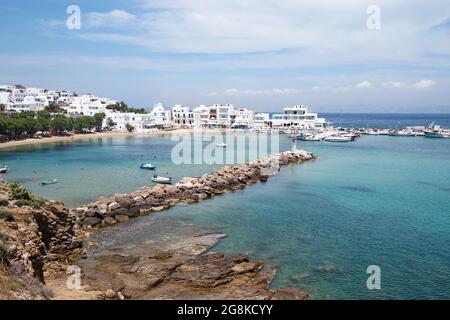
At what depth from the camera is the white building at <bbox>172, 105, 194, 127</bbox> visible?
450 feet

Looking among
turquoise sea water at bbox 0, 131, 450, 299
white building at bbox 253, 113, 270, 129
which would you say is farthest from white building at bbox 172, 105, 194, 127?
turquoise sea water at bbox 0, 131, 450, 299

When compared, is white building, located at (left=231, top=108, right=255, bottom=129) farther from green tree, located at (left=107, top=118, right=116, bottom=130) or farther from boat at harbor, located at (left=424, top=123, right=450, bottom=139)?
boat at harbor, located at (left=424, top=123, right=450, bottom=139)

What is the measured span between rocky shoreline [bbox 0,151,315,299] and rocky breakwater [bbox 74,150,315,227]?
4.86 feet

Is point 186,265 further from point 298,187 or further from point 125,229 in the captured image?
point 298,187

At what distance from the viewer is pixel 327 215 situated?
28.7 metres

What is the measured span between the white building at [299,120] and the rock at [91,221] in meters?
102

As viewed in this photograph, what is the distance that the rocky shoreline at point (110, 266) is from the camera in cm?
1345

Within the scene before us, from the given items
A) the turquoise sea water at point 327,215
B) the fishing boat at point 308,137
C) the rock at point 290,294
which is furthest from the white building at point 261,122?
the rock at point 290,294

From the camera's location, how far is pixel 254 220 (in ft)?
89.4

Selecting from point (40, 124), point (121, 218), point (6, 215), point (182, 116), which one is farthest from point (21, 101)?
point (6, 215)

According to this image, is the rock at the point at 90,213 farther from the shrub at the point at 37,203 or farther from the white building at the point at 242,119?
the white building at the point at 242,119

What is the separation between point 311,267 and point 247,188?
20658 millimetres
